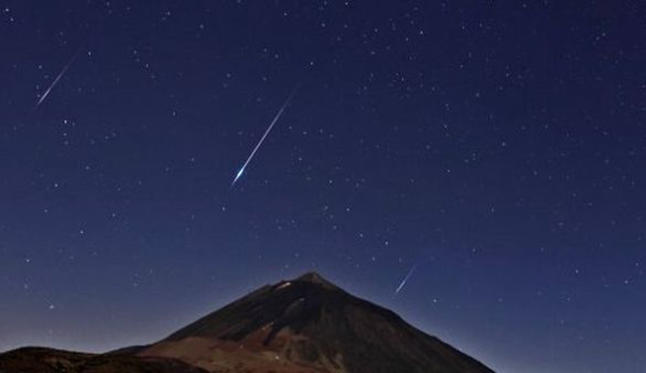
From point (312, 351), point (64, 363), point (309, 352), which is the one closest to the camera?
point (64, 363)

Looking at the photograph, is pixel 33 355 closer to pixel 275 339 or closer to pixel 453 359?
pixel 275 339

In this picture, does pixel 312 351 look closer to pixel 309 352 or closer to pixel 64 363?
pixel 309 352

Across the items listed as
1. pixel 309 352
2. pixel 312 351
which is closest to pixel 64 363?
pixel 309 352

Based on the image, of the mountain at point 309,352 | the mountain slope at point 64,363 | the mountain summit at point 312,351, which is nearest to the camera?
the mountain slope at point 64,363

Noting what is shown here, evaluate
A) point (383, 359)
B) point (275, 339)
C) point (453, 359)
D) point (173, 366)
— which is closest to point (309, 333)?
point (275, 339)

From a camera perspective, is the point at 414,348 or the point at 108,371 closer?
the point at 108,371

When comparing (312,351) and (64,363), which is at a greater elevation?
(312,351)

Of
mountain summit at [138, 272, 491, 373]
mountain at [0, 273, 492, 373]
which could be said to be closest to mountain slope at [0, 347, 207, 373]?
mountain at [0, 273, 492, 373]

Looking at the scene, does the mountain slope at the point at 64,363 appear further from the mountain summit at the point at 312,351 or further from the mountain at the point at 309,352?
the mountain summit at the point at 312,351

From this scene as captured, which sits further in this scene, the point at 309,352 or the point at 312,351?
the point at 312,351

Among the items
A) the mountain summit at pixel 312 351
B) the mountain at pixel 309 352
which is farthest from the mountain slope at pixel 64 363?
the mountain summit at pixel 312 351

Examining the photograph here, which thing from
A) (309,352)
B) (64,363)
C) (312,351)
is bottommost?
(64,363)
